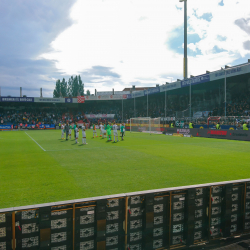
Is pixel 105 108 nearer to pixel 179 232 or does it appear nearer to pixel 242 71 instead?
pixel 242 71

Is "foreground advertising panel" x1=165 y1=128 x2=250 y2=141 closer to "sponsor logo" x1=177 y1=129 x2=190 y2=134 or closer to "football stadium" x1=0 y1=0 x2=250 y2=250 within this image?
"sponsor logo" x1=177 y1=129 x2=190 y2=134

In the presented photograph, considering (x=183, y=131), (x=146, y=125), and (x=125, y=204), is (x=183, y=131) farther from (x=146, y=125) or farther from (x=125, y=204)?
(x=125, y=204)

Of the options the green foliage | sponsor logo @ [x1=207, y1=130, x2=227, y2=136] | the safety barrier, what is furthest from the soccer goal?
the green foliage

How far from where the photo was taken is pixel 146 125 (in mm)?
38969

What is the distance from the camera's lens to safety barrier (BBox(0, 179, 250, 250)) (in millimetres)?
3209

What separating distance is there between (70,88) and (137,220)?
93450 millimetres

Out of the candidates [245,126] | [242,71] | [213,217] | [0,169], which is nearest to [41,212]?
[213,217]

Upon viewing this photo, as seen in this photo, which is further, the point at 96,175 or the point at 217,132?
the point at 217,132

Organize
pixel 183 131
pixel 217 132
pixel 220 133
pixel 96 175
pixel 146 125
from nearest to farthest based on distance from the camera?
pixel 96 175 → pixel 220 133 → pixel 217 132 → pixel 183 131 → pixel 146 125

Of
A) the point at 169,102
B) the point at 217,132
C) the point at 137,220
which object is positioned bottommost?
the point at 137,220

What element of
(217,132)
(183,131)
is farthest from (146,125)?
(217,132)

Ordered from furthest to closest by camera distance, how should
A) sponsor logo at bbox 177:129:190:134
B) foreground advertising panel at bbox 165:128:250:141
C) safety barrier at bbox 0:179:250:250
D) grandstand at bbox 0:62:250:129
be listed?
1. grandstand at bbox 0:62:250:129
2. sponsor logo at bbox 177:129:190:134
3. foreground advertising panel at bbox 165:128:250:141
4. safety barrier at bbox 0:179:250:250

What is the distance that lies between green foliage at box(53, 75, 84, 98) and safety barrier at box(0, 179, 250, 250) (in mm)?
88774

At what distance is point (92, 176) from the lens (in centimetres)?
826
